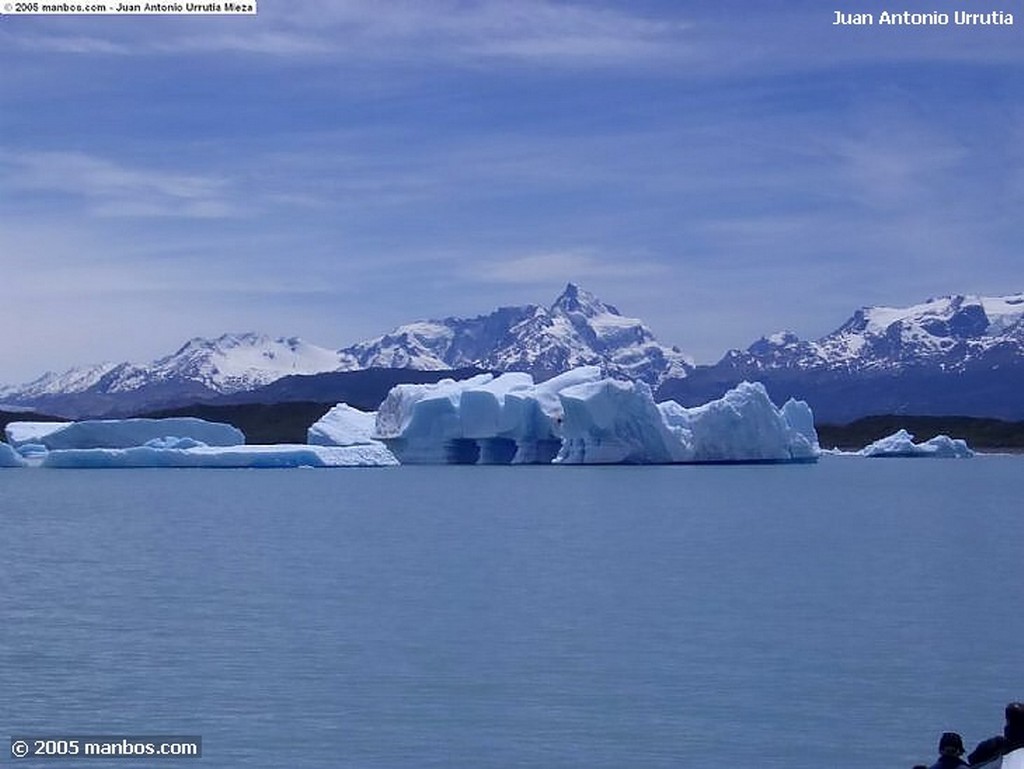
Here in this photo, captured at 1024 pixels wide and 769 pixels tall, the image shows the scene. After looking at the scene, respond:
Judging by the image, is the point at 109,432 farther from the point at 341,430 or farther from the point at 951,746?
the point at 951,746

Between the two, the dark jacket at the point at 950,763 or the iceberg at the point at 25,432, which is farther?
the iceberg at the point at 25,432

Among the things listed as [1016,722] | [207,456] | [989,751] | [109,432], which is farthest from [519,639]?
[207,456]

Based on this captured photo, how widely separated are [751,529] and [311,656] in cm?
1661

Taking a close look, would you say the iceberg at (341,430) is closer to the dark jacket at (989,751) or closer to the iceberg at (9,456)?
the iceberg at (9,456)

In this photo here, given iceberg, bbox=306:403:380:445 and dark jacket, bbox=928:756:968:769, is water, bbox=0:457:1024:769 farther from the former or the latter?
iceberg, bbox=306:403:380:445

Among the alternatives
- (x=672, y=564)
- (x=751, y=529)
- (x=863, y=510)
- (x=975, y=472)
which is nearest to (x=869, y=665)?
(x=672, y=564)

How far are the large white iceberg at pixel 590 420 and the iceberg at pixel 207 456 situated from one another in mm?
3991

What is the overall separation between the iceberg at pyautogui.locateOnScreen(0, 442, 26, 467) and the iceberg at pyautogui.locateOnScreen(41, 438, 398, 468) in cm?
105

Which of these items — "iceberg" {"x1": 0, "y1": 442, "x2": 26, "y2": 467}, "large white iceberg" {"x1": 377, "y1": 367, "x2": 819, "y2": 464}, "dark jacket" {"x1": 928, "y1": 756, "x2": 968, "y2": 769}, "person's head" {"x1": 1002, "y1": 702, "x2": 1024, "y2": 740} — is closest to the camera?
"person's head" {"x1": 1002, "y1": 702, "x2": 1024, "y2": 740}

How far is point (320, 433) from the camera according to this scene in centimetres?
5997

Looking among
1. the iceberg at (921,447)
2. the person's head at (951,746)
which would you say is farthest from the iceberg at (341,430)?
the person's head at (951,746)

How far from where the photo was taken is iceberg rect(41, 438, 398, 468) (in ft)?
180

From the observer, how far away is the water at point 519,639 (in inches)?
429

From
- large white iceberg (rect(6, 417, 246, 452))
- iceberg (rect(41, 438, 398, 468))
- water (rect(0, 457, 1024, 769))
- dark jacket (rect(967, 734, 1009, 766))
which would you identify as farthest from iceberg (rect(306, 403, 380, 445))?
dark jacket (rect(967, 734, 1009, 766))
